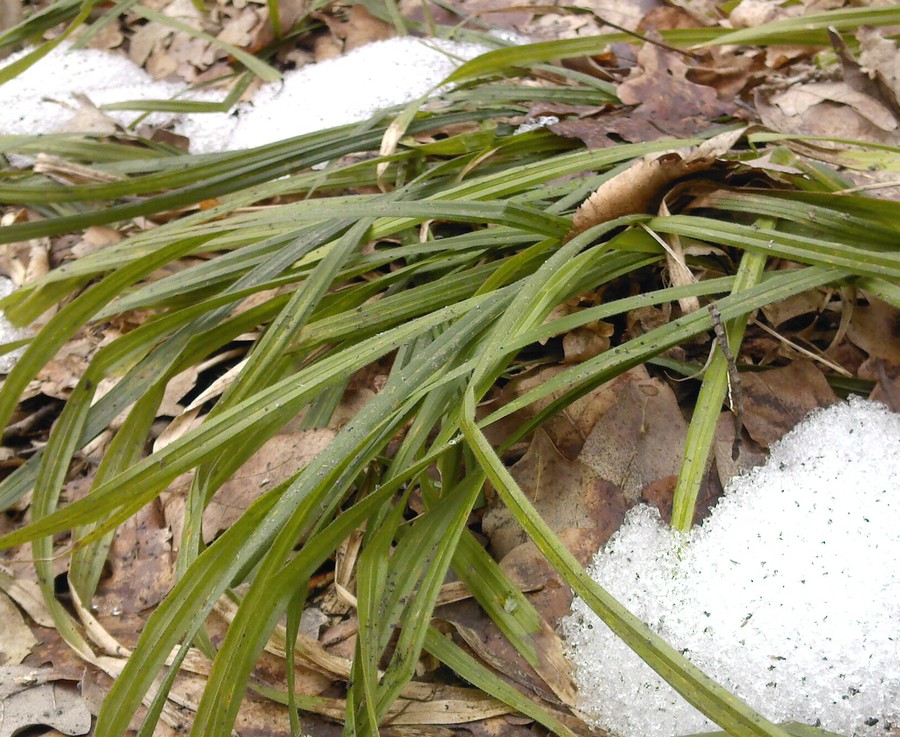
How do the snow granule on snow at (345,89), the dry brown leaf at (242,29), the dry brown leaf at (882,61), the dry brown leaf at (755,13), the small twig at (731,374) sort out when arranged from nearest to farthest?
the small twig at (731,374) < the dry brown leaf at (882,61) < the dry brown leaf at (755,13) < the snow granule on snow at (345,89) < the dry brown leaf at (242,29)

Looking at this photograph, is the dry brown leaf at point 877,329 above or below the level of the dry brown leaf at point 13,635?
below

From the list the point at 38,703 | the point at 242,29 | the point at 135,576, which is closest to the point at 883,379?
the point at 135,576

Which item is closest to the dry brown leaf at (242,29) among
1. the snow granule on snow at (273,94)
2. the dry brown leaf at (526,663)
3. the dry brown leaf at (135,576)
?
the snow granule on snow at (273,94)

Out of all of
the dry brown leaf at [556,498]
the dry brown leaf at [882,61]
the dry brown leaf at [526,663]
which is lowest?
the dry brown leaf at [526,663]

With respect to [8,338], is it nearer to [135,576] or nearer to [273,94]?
[135,576]

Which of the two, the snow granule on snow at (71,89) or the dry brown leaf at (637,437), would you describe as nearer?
the dry brown leaf at (637,437)

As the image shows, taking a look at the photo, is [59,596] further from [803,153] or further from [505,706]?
[803,153]

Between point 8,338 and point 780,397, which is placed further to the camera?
point 8,338

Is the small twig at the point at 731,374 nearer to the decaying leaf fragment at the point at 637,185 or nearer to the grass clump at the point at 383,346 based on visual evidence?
the grass clump at the point at 383,346
